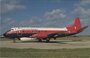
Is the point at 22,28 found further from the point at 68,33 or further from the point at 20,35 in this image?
the point at 68,33

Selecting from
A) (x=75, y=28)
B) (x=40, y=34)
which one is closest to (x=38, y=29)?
(x=40, y=34)

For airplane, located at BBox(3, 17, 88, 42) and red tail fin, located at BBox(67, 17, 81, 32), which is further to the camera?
red tail fin, located at BBox(67, 17, 81, 32)

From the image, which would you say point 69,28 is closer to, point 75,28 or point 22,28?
point 75,28

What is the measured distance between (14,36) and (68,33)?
14.1 meters

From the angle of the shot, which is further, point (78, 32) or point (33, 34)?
point (78, 32)

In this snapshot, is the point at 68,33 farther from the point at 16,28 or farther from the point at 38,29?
the point at 16,28

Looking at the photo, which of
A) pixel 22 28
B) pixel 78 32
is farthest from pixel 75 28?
pixel 22 28

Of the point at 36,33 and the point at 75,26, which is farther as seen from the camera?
the point at 75,26

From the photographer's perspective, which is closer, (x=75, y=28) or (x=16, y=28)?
(x=16, y=28)

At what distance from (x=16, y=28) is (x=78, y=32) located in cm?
1684

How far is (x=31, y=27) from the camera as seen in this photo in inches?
2552

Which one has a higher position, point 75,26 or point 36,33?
point 75,26

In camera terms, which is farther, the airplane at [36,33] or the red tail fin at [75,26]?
the red tail fin at [75,26]

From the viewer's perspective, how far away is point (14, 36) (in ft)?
203
